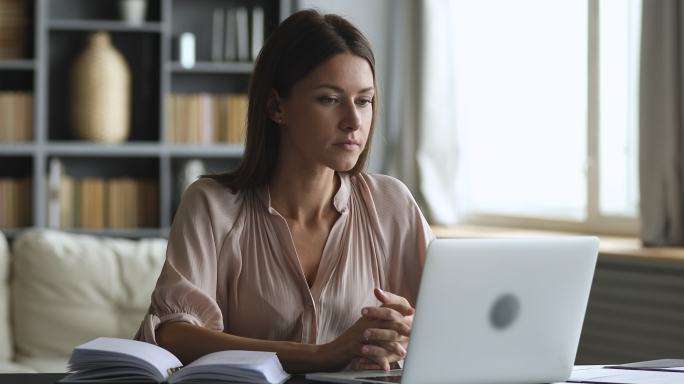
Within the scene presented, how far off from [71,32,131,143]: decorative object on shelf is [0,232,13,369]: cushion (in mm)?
1624

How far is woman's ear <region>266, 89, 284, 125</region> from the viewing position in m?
2.13

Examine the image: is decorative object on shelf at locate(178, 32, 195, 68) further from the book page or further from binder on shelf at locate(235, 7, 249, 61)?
the book page

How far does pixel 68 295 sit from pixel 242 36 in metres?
2.03

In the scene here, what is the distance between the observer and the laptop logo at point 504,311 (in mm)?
1514

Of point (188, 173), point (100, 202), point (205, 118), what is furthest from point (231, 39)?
point (100, 202)

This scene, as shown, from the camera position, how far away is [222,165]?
5105 millimetres

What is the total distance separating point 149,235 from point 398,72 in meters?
1.38

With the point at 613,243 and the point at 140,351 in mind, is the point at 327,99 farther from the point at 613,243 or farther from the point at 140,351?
the point at 613,243

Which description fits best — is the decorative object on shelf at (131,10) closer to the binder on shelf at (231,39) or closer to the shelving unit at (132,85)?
the shelving unit at (132,85)

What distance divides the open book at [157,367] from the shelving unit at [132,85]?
10.3 feet

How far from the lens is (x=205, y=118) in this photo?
4.85 meters

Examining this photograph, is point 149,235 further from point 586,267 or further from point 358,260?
point 586,267

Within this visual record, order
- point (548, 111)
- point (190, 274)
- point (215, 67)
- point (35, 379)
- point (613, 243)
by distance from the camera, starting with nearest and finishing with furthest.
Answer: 1. point (35, 379)
2. point (190, 274)
3. point (613, 243)
4. point (548, 111)
5. point (215, 67)

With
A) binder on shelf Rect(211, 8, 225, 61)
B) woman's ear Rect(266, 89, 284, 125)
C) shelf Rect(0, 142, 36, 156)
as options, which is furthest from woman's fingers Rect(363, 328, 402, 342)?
binder on shelf Rect(211, 8, 225, 61)
